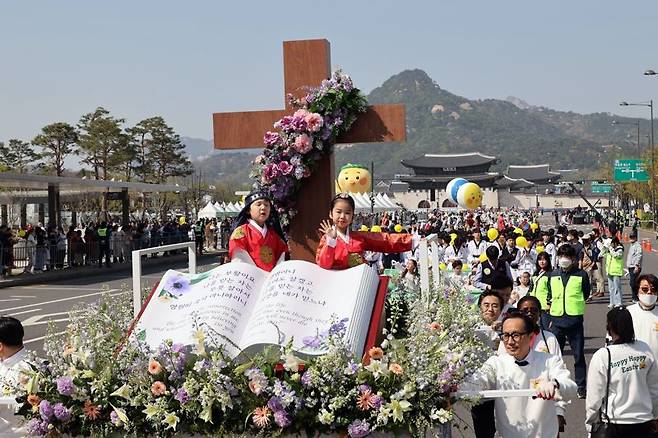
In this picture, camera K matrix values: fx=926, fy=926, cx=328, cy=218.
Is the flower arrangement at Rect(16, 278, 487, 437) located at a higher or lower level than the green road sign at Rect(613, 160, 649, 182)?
lower

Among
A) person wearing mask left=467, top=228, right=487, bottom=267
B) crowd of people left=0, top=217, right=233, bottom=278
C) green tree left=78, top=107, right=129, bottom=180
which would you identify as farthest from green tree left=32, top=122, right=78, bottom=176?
person wearing mask left=467, top=228, right=487, bottom=267

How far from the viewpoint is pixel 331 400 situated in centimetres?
466

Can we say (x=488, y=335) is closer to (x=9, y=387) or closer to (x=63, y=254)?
(x=9, y=387)

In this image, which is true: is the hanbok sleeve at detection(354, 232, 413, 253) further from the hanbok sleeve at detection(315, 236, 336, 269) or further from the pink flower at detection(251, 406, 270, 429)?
the pink flower at detection(251, 406, 270, 429)

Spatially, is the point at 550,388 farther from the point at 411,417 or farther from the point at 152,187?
the point at 152,187

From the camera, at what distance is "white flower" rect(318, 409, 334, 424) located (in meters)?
4.60

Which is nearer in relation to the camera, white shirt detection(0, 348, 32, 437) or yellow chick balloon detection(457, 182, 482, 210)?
white shirt detection(0, 348, 32, 437)

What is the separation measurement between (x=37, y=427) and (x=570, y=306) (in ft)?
24.2

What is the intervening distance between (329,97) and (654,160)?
6211 centimetres

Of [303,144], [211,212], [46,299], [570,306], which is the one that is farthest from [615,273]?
[211,212]

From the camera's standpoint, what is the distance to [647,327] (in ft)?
25.5

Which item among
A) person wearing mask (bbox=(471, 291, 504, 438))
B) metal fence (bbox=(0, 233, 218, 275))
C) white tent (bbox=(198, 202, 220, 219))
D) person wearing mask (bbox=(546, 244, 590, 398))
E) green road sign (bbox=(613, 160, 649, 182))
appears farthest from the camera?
green road sign (bbox=(613, 160, 649, 182))

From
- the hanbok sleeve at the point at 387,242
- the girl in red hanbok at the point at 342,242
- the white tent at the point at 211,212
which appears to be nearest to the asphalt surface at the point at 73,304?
the girl in red hanbok at the point at 342,242

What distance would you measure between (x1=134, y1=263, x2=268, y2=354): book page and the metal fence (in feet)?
84.2
